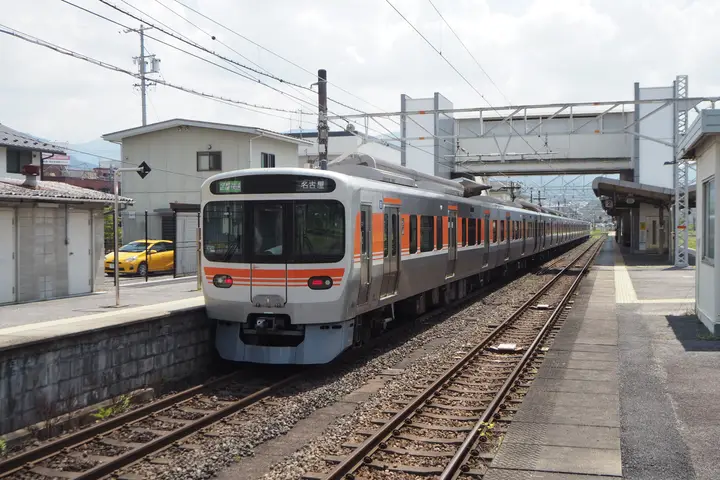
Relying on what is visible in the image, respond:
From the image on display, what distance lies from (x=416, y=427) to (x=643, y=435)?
2029 millimetres

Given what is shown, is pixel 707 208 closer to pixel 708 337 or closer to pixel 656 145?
pixel 708 337

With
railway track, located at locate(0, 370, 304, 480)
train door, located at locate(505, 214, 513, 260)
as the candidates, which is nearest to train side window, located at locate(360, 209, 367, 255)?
railway track, located at locate(0, 370, 304, 480)

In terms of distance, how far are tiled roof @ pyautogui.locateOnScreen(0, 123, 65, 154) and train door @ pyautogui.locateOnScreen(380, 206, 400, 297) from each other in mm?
13001

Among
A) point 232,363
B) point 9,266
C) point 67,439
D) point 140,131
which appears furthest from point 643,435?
point 140,131

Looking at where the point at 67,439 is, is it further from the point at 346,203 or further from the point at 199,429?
the point at 346,203

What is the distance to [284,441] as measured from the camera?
22.6 feet

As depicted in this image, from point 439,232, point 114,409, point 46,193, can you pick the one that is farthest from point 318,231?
point 46,193

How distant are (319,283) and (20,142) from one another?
14557mm

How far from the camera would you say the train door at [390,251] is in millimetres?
10930

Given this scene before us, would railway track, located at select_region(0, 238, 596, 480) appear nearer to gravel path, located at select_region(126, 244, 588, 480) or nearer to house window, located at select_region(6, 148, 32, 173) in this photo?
gravel path, located at select_region(126, 244, 588, 480)

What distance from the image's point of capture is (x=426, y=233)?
1321 cm

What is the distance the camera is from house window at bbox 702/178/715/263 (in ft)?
38.5

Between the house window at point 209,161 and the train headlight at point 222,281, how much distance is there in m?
17.6

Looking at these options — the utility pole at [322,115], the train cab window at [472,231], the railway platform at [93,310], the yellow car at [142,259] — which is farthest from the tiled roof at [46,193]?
the train cab window at [472,231]
